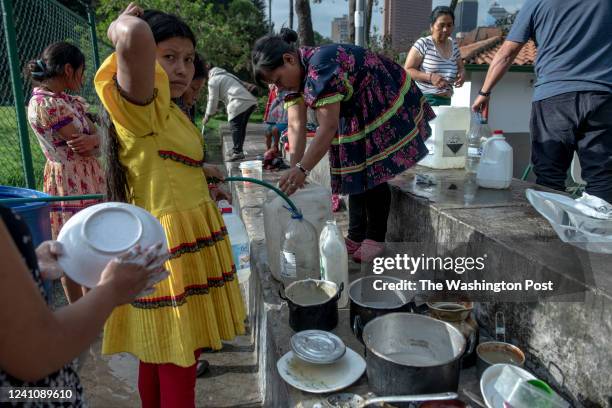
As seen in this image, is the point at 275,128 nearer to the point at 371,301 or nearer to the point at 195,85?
the point at 195,85

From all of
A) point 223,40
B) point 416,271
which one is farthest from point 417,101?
point 223,40

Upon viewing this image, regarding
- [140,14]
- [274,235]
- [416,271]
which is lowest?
[416,271]

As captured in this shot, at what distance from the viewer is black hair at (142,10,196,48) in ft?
5.50

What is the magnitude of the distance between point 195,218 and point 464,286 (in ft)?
4.64

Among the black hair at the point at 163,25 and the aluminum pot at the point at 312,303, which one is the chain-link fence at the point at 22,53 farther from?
the aluminum pot at the point at 312,303

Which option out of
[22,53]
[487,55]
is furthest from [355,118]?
[487,55]

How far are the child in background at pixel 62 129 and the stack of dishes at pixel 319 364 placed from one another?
6.72 feet

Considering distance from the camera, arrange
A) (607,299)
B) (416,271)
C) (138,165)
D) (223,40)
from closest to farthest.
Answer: (607,299), (138,165), (416,271), (223,40)

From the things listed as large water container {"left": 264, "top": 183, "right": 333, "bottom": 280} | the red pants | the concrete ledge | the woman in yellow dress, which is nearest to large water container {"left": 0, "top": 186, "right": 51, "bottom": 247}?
the woman in yellow dress

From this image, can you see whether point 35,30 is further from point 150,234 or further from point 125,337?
point 150,234

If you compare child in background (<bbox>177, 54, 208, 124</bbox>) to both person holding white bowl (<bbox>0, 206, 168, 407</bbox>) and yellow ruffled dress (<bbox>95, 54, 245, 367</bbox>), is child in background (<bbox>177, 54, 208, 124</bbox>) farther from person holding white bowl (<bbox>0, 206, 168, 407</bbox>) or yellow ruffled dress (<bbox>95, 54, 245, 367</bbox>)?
person holding white bowl (<bbox>0, 206, 168, 407</bbox>)

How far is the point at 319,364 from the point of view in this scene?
174 cm

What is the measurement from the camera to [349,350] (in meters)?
1.87

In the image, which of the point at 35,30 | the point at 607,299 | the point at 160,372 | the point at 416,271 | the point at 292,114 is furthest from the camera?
the point at 35,30
